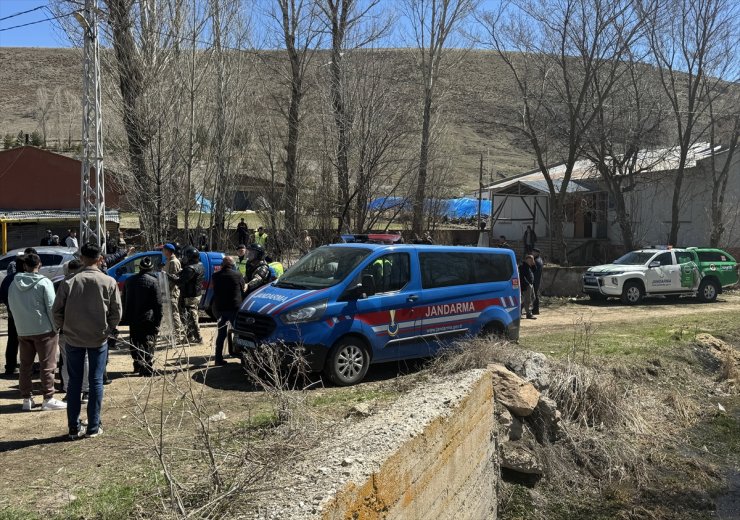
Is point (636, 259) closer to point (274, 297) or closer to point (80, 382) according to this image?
point (274, 297)

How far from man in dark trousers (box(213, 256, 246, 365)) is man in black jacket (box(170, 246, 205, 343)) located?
0.79 meters

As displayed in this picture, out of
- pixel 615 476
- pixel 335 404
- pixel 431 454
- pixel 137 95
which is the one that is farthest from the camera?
pixel 137 95

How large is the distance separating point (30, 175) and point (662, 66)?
1047 inches

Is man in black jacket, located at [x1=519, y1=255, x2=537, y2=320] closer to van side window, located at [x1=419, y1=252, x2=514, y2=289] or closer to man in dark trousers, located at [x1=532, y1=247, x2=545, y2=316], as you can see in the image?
man in dark trousers, located at [x1=532, y1=247, x2=545, y2=316]

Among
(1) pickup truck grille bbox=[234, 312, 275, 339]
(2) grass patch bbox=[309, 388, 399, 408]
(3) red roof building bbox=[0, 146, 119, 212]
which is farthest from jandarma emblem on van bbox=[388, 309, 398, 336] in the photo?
(3) red roof building bbox=[0, 146, 119, 212]

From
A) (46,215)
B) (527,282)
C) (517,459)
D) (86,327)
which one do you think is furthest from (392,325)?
(46,215)

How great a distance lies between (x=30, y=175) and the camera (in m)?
29.8

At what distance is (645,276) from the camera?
20.7m

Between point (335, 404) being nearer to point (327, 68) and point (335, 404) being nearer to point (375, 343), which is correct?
point (375, 343)

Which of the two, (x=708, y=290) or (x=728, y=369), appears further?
(x=708, y=290)

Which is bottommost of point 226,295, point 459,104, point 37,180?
point 226,295

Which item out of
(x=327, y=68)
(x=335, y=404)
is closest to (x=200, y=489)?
(x=335, y=404)

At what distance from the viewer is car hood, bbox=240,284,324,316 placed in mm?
9141

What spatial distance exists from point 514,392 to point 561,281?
13.5 meters
